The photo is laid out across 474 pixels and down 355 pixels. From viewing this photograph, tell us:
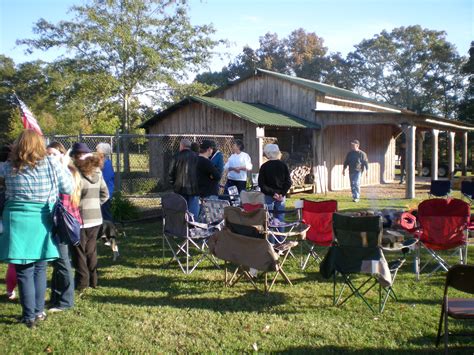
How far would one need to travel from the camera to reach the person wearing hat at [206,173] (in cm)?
752

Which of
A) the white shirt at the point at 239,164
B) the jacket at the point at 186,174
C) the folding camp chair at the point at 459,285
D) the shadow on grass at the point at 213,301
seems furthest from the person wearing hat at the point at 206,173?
the folding camp chair at the point at 459,285

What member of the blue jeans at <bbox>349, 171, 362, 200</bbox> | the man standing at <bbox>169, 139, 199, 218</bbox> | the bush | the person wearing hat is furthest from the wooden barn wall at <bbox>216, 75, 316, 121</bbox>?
the man standing at <bbox>169, 139, 199, 218</bbox>

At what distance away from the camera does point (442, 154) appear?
111ft

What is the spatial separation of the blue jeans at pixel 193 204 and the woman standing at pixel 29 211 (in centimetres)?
319

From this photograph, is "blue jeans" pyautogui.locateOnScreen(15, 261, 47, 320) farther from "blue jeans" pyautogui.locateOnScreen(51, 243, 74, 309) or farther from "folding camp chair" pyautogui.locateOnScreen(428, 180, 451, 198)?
"folding camp chair" pyautogui.locateOnScreen(428, 180, 451, 198)

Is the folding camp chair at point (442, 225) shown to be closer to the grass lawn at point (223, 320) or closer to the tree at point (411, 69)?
the grass lawn at point (223, 320)

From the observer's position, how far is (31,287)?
172 inches

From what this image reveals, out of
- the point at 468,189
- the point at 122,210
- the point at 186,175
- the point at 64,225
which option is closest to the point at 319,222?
the point at 186,175

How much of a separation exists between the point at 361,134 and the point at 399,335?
16.0 meters

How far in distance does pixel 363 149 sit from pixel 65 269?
16619 mm

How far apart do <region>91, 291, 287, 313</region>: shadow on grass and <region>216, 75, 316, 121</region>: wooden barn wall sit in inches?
501

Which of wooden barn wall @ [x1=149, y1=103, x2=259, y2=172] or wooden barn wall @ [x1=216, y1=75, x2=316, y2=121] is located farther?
wooden barn wall @ [x1=216, y1=75, x2=316, y2=121]

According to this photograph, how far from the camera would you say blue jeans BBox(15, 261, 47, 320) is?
4332mm

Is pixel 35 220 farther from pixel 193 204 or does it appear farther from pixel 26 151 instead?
pixel 193 204
